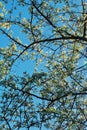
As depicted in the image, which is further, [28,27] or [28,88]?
[28,27]

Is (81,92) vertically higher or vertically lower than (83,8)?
lower

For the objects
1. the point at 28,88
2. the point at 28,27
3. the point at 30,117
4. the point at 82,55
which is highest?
the point at 28,27

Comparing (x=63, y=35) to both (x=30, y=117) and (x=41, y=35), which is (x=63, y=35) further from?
(x=30, y=117)

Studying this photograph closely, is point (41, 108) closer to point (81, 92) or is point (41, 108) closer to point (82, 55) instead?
point (81, 92)

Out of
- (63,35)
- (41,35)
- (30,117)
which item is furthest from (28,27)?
(30,117)

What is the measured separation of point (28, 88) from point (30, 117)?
1.45 meters

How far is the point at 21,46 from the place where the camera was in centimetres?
2228

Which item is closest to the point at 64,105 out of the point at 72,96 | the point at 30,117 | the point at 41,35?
the point at 72,96

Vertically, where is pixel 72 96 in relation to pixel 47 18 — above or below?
below

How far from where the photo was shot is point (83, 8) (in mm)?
20797

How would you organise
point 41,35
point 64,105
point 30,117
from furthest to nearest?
point 41,35 → point 64,105 → point 30,117

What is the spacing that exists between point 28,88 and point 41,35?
345cm

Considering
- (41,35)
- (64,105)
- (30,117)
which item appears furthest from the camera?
(41,35)

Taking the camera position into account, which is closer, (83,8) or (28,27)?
(83,8)
